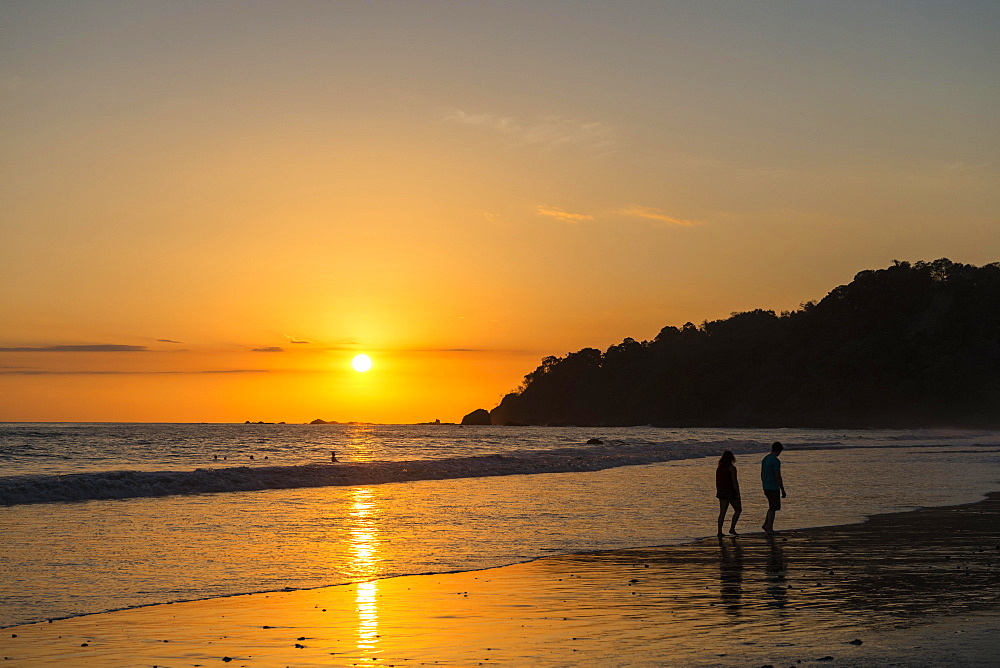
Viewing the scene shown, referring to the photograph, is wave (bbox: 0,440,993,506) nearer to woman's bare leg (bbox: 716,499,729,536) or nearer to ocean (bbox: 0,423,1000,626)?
ocean (bbox: 0,423,1000,626)

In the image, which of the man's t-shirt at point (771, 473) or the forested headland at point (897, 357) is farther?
the forested headland at point (897, 357)

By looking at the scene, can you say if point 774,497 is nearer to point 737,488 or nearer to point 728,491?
point 737,488

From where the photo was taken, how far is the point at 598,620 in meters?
10.2

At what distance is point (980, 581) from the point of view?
40.2ft

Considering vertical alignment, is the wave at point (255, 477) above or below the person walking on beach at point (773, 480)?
below

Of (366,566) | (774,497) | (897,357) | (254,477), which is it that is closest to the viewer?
(366,566)

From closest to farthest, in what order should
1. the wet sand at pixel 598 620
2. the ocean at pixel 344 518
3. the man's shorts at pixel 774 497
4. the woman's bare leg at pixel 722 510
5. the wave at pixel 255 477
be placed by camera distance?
1. the wet sand at pixel 598 620
2. the ocean at pixel 344 518
3. the woman's bare leg at pixel 722 510
4. the man's shorts at pixel 774 497
5. the wave at pixel 255 477

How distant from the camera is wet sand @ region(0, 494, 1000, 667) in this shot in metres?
8.54

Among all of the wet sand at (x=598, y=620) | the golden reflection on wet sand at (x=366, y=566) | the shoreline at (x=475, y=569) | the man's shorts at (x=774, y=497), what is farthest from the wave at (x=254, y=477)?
the man's shorts at (x=774, y=497)

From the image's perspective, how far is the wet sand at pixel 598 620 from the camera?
8.54 metres

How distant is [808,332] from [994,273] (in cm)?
3730

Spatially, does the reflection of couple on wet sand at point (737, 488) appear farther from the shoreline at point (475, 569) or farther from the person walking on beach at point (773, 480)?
the shoreline at point (475, 569)

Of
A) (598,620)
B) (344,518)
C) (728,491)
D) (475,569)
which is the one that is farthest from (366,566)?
(728,491)

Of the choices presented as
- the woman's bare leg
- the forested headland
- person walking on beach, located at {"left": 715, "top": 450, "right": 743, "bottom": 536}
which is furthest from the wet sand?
the forested headland
